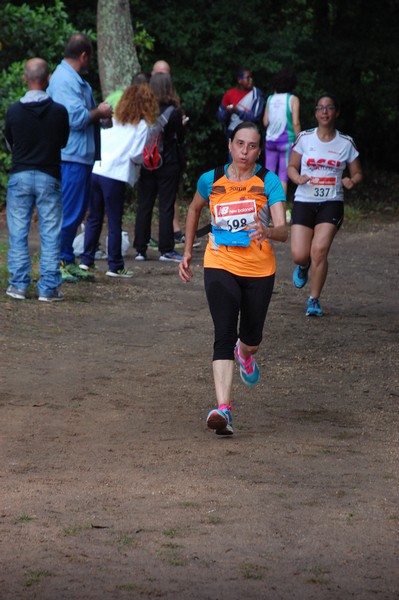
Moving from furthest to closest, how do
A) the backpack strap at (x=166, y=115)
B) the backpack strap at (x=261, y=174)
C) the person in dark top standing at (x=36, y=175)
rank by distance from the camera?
the backpack strap at (x=166, y=115) → the person in dark top standing at (x=36, y=175) → the backpack strap at (x=261, y=174)

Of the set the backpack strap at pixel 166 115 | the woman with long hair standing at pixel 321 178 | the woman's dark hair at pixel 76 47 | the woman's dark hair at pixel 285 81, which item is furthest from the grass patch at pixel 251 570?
the woman's dark hair at pixel 285 81

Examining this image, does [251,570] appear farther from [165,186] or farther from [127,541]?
[165,186]

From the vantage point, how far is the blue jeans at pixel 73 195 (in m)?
12.2

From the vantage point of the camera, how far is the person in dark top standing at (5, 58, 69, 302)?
11.0 meters

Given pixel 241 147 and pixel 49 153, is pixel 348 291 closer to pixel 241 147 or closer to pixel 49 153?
pixel 49 153

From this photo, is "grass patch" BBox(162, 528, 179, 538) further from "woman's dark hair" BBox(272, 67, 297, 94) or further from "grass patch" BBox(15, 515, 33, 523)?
"woman's dark hair" BBox(272, 67, 297, 94)

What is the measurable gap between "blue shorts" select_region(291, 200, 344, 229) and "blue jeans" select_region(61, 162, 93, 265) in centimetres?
225

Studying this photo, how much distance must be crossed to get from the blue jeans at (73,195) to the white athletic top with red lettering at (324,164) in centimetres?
231

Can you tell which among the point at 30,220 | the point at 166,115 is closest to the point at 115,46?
the point at 166,115

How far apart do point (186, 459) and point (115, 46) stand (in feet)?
46.0

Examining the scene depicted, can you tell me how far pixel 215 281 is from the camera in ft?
24.8

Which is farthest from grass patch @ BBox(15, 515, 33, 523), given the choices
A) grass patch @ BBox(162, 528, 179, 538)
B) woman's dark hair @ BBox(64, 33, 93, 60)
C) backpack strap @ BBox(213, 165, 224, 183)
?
woman's dark hair @ BBox(64, 33, 93, 60)

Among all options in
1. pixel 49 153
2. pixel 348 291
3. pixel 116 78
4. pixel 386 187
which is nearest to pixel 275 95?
pixel 116 78

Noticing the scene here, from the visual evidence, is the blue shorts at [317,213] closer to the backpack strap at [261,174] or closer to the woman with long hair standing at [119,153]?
the woman with long hair standing at [119,153]
